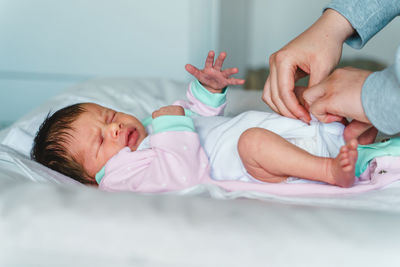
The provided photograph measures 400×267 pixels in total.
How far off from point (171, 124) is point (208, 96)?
274 mm

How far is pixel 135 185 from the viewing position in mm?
1002

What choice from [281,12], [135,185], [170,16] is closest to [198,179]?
[135,185]

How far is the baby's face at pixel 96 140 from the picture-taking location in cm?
116

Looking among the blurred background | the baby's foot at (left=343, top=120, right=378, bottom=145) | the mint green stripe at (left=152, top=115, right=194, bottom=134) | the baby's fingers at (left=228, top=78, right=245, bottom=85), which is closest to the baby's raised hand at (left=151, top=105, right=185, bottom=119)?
the mint green stripe at (left=152, top=115, right=194, bottom=134)

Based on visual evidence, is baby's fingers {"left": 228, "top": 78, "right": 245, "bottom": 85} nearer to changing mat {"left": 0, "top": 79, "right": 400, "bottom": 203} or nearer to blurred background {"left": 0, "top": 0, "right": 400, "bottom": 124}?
changing mat {"left": 0, "top": 79, "right": 400, "bottom": 203}

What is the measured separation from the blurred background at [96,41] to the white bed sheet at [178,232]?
223 cm

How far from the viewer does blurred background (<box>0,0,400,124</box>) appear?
2816 millimetres

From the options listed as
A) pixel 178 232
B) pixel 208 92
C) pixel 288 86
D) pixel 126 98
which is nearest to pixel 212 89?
pixel 208 92

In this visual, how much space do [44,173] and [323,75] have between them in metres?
0.65

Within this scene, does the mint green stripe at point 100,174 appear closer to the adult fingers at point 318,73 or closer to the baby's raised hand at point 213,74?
the baby's raised hand at point 213,74

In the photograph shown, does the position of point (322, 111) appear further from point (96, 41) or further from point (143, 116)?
point (96, 41)

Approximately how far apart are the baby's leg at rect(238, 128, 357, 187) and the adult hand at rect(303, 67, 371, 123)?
92 mm

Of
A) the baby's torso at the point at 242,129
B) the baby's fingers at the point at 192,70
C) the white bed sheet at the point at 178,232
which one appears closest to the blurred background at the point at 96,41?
the baby's fingers at the point at 192,70

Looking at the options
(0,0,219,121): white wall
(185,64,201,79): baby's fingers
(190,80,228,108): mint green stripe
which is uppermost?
(185,64,201,79): baby's fingers
